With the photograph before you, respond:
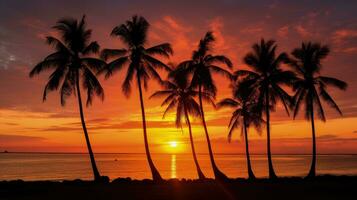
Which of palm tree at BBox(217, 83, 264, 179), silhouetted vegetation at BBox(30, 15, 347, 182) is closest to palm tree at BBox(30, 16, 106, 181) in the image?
silhouetted vegetation at BBox(30, 15, 347, 182)

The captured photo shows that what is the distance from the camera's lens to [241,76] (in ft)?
119

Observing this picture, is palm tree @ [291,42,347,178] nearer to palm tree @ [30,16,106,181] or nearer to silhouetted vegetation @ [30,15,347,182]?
silhouetted vegetation @ [30,15,347,182]

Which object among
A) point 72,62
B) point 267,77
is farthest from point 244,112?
point 72,62

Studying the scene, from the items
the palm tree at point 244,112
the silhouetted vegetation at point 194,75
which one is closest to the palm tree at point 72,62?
the silhouetted vegetation at point 194,75

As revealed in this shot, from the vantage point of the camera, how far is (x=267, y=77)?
3462cm

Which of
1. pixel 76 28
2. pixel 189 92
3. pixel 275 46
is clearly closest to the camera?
pixel 76 28

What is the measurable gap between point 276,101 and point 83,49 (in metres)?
19.9

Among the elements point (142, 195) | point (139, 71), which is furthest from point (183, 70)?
point (142, 195)

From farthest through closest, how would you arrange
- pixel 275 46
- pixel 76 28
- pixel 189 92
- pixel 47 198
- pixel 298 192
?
pixel 189 92 < pixel 275 46 < pixel 76 28 < pixel 298 192 < pixel 47 198

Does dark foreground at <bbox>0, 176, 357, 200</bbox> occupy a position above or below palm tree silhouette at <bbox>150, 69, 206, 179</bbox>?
below

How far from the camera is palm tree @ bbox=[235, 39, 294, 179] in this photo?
34.0 meters

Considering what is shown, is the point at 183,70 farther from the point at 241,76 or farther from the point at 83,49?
the point at 83,49

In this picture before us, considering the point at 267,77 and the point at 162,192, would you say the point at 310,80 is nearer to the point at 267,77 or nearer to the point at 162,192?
the point at 267,77

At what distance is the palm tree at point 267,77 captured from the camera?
34.0 metres
